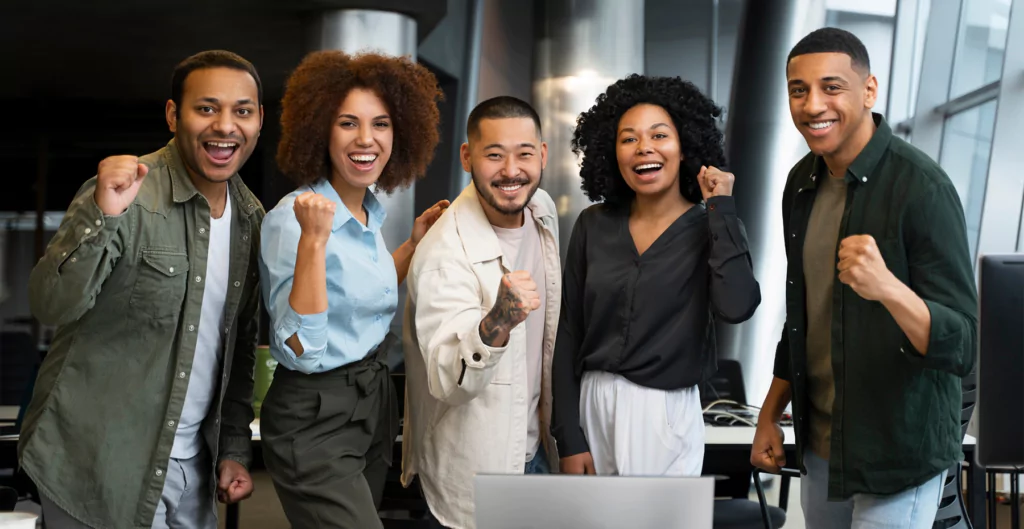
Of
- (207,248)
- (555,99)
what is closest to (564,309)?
(207,248)

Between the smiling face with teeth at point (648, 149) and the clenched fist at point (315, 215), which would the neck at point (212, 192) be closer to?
the clenched fist at point (315, 215)

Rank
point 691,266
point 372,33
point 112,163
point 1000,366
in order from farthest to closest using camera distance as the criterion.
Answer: point 372,33 → point 691,266 → point 112,163 → point 1000,366

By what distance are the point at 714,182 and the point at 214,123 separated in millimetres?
1277

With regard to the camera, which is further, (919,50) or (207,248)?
(919,50)

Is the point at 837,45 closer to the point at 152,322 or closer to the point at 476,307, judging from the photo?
the point at 476,307

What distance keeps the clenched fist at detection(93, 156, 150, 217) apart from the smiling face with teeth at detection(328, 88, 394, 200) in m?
0.56

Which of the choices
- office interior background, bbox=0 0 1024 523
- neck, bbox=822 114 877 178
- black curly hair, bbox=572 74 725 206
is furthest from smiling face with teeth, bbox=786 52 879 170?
office interior background, bbox=0 0 1024 523

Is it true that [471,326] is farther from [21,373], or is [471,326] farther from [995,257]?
[21,373]

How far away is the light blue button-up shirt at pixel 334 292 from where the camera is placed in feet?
7.64

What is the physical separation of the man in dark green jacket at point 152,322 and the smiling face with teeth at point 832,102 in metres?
1.37

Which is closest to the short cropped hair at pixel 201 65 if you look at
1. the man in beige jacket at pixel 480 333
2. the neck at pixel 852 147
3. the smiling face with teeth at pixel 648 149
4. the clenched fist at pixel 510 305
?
the man in beige jacket at pixel 480 333

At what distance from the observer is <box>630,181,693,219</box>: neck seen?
8.88ft

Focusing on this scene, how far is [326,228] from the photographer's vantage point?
7.50ft

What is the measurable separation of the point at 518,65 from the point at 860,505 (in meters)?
5.67
